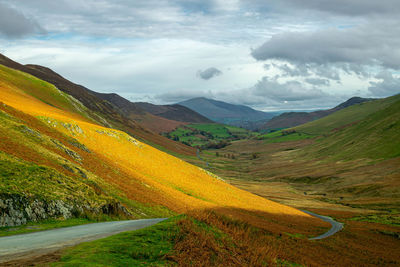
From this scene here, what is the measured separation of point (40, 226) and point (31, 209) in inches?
66.7

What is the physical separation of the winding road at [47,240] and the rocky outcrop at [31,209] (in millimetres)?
2445

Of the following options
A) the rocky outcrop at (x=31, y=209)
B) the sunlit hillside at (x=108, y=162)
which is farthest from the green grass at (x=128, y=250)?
the sunlit hillside at (x=108, y=162)

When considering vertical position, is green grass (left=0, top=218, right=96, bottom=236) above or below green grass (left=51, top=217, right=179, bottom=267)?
below

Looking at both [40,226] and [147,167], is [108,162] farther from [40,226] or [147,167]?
[40,226]

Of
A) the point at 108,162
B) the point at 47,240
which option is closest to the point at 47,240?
the point at 47,240

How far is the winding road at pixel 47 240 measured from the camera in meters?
13.5

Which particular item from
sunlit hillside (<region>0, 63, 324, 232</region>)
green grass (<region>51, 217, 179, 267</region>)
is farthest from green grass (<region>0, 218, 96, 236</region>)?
green grass (<region>51, 217, 179, 267</region>)

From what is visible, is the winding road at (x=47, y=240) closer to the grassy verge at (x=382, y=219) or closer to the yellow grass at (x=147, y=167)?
the yellow grass at (x=147, y=167)

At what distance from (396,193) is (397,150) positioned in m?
80.1

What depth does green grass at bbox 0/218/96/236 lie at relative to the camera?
18141mm

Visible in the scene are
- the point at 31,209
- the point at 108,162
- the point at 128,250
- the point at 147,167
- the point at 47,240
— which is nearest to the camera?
the point at 128,250

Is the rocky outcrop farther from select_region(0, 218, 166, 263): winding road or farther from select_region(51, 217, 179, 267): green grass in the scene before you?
select_region(51, 217, 179, 267): green grass

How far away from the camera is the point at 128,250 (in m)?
14.7

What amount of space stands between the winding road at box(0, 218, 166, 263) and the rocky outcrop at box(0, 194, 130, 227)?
2.45 metres
